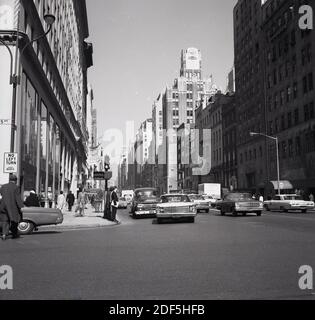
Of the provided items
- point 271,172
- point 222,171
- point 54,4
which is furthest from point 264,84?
point 54,4

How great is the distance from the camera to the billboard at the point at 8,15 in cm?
2598

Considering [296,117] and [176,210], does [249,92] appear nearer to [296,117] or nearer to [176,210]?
[296,117]

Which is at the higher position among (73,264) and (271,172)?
(271,172)

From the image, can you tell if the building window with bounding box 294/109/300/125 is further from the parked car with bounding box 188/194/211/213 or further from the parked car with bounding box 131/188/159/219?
the parked car with bounding box 131/188/159/219

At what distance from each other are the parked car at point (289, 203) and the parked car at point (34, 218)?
23.3 metres

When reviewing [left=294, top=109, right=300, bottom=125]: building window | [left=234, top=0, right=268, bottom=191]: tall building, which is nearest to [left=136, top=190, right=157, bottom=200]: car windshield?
[left=294, top=109, right=300, bottom=125]: building window

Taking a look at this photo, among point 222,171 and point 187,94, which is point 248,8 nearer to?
point 222,171

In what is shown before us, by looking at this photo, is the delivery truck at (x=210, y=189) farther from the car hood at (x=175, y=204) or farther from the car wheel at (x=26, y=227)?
the car wheel at (x=26, y=227)

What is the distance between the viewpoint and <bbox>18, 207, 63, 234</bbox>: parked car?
15.9m

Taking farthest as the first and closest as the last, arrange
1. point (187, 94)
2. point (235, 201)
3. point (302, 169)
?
1. point (187, 94)
2. point (302, 169)
3. point (235, 201)

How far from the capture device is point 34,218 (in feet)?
52.5

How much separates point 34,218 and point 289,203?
24.2 meters

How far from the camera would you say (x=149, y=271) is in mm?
7414

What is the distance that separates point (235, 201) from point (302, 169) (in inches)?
1111
